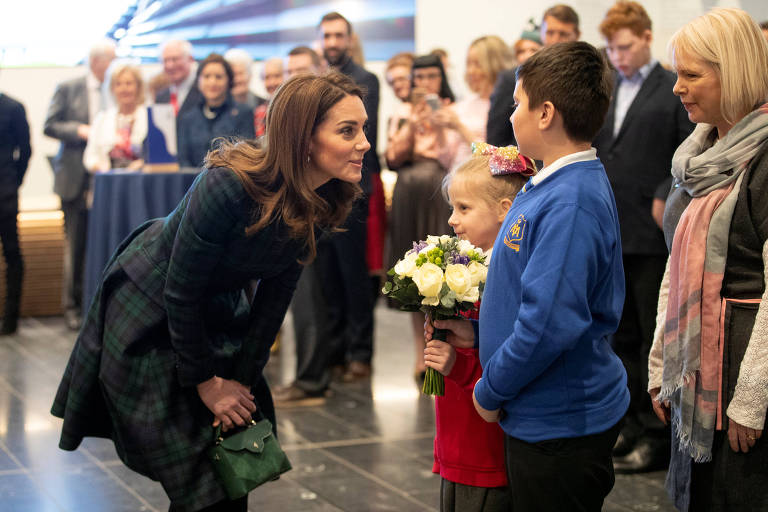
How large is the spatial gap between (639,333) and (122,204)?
3291 millimetres

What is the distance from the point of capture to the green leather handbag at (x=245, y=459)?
9.00 feet

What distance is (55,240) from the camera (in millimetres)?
7812

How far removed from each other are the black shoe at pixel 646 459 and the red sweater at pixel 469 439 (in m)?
1.78

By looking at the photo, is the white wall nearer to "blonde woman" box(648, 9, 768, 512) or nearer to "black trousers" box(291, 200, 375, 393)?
"black trousers" box(291, 200, 375, 393)

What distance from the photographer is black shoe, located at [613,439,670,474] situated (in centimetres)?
418

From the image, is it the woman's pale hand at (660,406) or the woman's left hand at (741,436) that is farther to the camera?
the woman's pale hand at (660,406)

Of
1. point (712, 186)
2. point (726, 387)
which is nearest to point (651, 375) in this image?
point (726, 387)

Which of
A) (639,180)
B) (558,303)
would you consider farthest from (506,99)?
(558,303)

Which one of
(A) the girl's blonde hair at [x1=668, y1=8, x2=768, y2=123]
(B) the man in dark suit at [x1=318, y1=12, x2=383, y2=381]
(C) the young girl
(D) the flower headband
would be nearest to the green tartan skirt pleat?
(C) the young girl

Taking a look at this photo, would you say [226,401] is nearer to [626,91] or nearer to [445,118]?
[626,91]

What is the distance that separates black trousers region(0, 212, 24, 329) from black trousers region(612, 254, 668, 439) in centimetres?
459

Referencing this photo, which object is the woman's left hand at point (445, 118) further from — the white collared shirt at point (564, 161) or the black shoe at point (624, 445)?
the white collared shirt at point (564, 161)

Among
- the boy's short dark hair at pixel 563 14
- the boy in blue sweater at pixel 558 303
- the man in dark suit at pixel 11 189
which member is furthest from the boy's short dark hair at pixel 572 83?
the man in dark suit at pixel 11 189

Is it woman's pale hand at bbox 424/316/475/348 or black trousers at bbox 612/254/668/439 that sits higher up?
woman's pale hand at bbox 424/316/475/348
